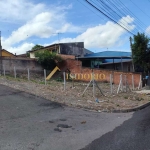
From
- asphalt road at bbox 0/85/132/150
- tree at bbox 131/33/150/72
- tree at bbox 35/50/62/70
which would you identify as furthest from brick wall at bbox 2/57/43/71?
asphalt road at bbox 0/85/132/150

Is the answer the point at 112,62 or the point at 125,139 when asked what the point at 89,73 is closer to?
the point at 112,62

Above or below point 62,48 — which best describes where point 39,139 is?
below

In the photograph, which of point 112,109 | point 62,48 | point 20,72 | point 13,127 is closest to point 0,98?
point 13,127

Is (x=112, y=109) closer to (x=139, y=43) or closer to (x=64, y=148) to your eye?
(x=64, y=148)

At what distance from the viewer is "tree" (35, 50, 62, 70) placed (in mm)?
31517

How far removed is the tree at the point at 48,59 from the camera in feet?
103

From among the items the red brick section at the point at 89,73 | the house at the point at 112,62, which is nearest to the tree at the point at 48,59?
the red brick section at the point at 89,73

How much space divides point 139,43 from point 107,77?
221 inches

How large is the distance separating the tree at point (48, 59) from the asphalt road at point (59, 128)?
20.4 metres

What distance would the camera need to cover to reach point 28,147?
5.58 meters

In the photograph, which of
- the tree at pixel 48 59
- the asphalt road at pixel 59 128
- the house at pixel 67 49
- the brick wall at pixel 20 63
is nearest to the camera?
the asphalt road at pixel 59 128

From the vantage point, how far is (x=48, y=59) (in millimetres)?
31641

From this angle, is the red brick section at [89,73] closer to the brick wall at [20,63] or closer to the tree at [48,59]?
the tree at [48,59]

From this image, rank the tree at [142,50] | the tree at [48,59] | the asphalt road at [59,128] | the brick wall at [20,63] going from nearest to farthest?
the asphalt road at [59,128]
the tree at [142,50]
the brick wall at [20,63]
the tree at [48,59]
